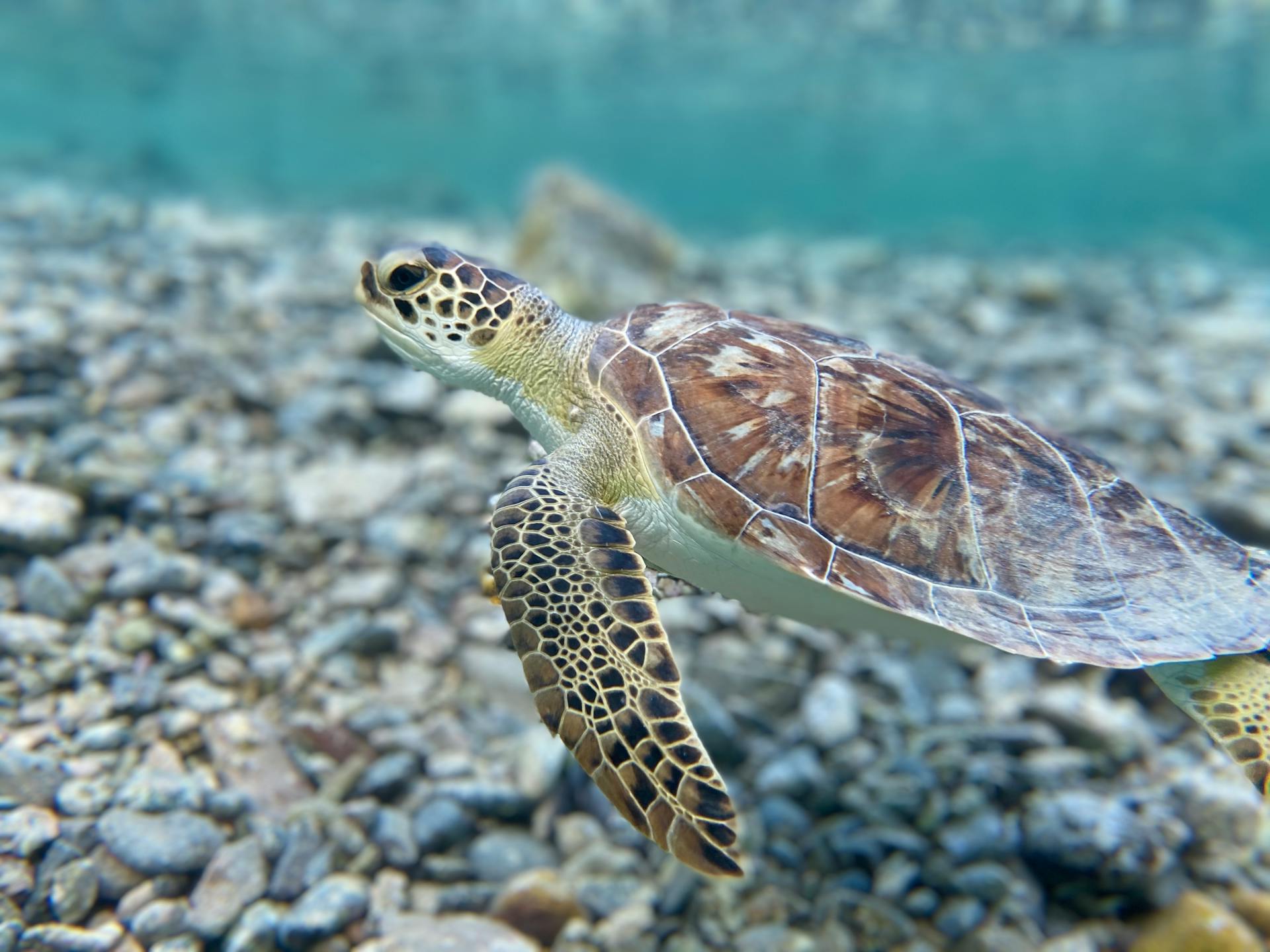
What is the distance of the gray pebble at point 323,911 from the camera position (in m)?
1.85

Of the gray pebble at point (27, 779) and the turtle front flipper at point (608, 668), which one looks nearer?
the turtle front flipper at point (608, 668)

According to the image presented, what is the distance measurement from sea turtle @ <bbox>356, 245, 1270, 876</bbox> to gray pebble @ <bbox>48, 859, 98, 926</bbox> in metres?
1.26

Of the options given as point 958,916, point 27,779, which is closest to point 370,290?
point 27,779

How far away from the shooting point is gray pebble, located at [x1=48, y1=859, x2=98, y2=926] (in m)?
1.77

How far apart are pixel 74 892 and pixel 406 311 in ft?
5.93

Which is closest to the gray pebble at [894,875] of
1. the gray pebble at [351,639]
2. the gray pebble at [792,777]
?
the gray pebble at [792,777]

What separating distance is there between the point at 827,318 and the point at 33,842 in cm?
703

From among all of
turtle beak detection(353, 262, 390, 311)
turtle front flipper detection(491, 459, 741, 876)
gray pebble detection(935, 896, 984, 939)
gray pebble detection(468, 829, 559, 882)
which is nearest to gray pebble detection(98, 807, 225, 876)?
gray pebble detection(468, 829, 559, 882)

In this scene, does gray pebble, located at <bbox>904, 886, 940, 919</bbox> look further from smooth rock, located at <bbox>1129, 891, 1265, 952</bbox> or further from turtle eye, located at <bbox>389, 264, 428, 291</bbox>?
turtle eye, located at <bbox>389, 264, 428, 291</bbox>

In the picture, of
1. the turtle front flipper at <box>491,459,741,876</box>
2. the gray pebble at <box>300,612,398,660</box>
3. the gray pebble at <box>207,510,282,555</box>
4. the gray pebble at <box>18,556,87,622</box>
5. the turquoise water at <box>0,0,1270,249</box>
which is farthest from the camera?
the turquoise water at <box>0,0,1270,249</box>

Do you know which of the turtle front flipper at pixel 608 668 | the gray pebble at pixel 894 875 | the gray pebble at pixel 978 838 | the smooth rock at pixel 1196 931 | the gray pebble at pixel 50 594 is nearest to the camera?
the turtle front flipper at pixel 608 668

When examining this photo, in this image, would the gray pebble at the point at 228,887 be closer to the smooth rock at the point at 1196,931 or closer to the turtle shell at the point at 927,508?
the turtle shell at the point at 927,508

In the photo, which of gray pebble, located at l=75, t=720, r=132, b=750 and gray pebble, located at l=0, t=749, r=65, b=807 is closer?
gray pebble, located at l=0, t=749, r=65, b=807

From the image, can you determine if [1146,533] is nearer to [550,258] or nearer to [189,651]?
[189,651]
